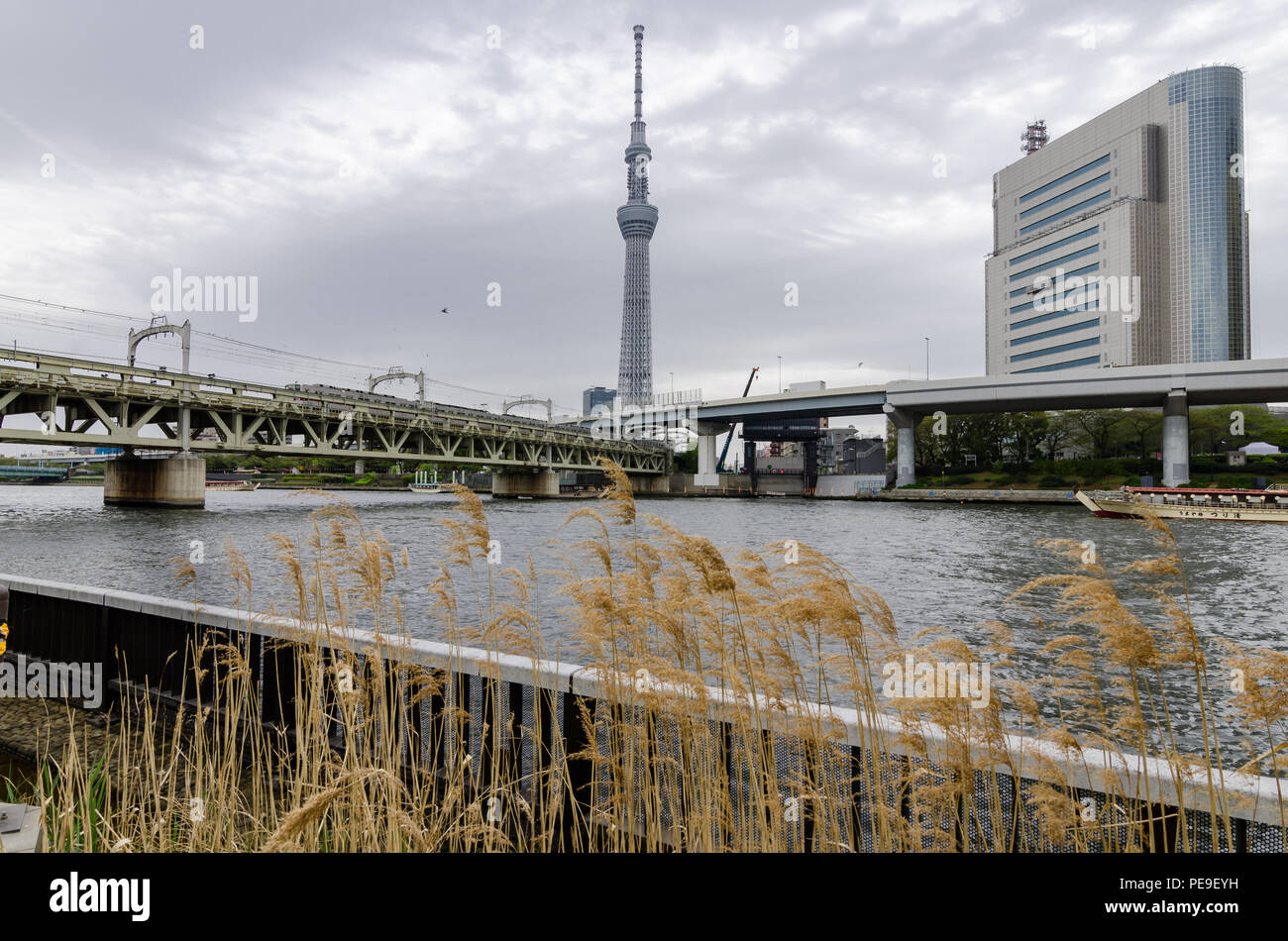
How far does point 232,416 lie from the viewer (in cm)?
4716

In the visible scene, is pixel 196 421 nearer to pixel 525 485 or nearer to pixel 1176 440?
pixel 525 485

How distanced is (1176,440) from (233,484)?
155 meters

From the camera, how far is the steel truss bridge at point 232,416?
123 feet

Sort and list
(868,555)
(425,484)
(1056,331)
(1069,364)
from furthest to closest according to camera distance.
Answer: (1056,331)
(1069,364)
(425,484)
(868,555)

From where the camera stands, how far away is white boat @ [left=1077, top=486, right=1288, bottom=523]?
48.0m

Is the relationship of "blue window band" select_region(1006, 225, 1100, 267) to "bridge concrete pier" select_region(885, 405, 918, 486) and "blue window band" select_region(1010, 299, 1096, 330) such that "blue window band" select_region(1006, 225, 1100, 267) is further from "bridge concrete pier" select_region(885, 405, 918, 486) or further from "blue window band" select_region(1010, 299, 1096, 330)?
"bridge concrete pier" select_region(885, 405, 918, 486)

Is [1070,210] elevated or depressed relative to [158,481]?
elevated

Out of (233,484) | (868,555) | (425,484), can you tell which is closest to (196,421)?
(868,555)

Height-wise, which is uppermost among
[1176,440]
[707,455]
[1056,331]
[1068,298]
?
[1068,298]

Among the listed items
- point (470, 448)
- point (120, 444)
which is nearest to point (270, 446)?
point (120, 444)

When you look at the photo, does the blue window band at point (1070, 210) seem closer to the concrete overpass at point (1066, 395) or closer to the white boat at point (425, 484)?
the concrete overpass at point (1066, 395)

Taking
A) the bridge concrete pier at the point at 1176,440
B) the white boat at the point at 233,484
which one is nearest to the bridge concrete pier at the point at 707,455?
the bridge concrete pier at the point at 1176,440

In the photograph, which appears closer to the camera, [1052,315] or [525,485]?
[525,485]
